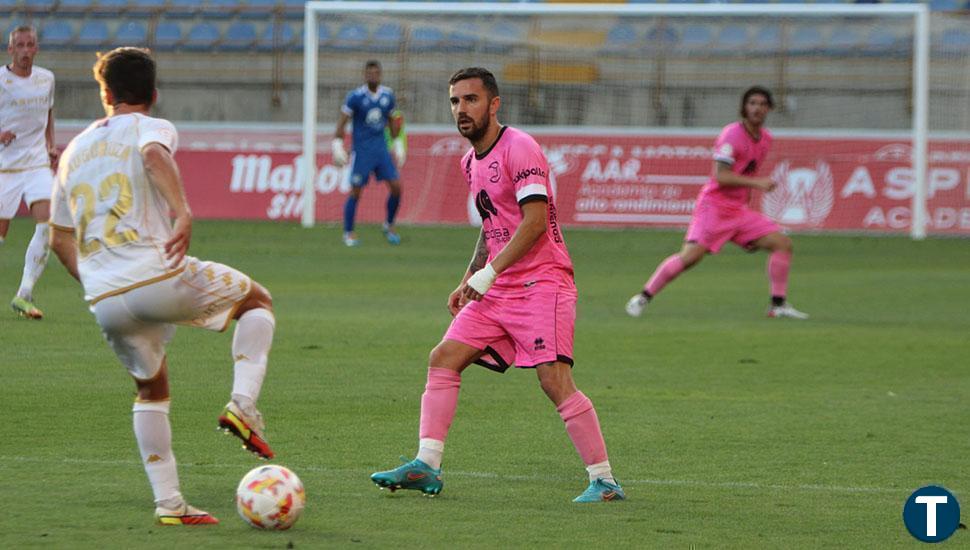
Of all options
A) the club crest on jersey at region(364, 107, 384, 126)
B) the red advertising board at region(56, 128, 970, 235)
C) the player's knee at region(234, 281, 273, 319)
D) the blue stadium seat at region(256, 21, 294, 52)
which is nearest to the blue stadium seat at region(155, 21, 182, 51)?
the blue stadium seat at region(256, 21, 294, 52)

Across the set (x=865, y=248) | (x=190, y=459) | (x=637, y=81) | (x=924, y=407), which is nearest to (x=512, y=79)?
(x=637, y=81)

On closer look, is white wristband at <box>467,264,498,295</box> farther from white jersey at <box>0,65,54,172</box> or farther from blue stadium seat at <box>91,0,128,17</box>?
blue stadium seat at <box>91,0,128,17</box>

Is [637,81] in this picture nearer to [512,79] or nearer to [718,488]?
[512,79]

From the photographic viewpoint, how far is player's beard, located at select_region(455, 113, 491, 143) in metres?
6.19

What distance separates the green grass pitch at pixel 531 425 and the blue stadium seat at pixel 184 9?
13.6 m

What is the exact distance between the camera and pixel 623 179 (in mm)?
24188

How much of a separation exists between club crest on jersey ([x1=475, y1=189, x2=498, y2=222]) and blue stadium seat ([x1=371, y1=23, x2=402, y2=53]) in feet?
66.1

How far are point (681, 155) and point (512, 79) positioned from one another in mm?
3558

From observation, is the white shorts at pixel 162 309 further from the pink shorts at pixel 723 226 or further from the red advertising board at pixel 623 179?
the red advertising board at pixel 623 179

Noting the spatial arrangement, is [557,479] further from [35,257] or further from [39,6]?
[39,6]

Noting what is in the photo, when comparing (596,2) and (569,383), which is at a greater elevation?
(596,2)

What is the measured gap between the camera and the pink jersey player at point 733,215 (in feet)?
43.3

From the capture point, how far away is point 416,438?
755cm

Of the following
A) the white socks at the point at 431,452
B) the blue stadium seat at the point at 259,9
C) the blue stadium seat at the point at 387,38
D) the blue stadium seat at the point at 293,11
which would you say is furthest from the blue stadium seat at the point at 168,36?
the white socks at the point at 431,452
